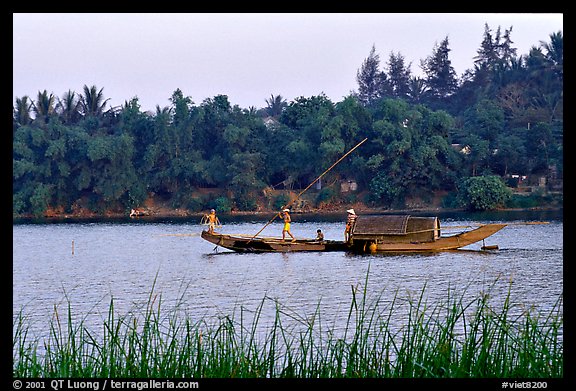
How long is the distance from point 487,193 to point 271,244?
66.6 feet

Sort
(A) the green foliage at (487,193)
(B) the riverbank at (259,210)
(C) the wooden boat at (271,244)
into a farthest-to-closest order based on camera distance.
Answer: (B) the riverbank at (259,210), (A) the green foliage at (487,193), (C) the wooden boat at (271,244)

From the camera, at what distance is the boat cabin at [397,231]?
24.5 metres

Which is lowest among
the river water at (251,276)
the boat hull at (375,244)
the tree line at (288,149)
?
the river water at (251,276)

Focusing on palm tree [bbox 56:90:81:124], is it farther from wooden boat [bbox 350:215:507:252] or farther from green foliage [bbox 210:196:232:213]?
wooden boat [bbox 350:215:507:252]

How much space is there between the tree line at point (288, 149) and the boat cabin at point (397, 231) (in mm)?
19767

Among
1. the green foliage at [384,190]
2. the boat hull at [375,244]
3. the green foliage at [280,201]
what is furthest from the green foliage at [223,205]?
the boat hull at [375,244]

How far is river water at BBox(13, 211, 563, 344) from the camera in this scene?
52.9 ft

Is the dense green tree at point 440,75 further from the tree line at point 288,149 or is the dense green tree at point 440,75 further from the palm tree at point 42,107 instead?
the palm tree at point 42,107

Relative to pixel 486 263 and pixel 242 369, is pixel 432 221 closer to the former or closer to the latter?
pixel 486 263

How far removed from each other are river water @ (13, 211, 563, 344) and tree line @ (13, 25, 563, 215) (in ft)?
33.2

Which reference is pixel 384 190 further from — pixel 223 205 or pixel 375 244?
pixel 375 244

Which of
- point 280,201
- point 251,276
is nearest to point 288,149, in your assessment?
point 280,201
